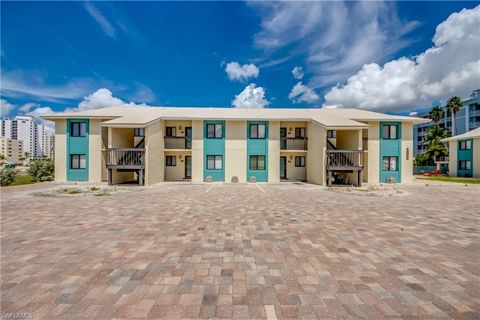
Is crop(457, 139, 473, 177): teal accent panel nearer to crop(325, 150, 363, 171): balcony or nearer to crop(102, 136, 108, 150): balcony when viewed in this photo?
crop(325, 150, 363, 171): balcony

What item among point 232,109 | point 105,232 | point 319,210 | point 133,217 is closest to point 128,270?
point 105,232

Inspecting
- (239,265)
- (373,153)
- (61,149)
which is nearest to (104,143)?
(61,149)

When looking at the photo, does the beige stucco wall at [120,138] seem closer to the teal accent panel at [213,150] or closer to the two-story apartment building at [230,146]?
the two-story apartment building at [230,146]

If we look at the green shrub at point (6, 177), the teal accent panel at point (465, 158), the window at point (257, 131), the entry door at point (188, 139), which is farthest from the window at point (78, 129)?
the teal accent panel at point (465, 158)

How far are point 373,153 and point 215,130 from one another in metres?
15.7

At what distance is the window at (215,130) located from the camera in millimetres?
20031

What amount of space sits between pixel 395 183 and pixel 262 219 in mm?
18763

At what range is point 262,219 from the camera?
295 inches

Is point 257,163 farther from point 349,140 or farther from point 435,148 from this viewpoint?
point 435,148

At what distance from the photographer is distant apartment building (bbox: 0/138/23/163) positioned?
344 ft

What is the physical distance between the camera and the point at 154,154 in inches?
724

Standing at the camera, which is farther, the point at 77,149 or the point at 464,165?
the point at 464,165

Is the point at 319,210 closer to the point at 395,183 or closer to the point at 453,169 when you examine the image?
the point at 395,183

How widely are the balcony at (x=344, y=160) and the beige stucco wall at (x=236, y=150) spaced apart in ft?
24.9
